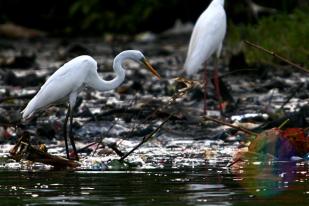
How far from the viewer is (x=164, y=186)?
25.3 feet

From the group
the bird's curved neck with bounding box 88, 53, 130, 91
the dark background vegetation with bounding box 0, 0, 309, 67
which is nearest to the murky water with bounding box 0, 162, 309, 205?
the bird's curved neck with bounding box 88, 53, 130, 91

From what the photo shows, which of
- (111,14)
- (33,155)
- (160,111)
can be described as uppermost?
(111,14)

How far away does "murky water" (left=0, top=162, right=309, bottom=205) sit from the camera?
6848 mm

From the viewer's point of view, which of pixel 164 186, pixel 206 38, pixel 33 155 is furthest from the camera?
pixel 206 38

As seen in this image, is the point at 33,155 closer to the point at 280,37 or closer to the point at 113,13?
the point at 280,37

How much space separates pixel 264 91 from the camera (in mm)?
16688

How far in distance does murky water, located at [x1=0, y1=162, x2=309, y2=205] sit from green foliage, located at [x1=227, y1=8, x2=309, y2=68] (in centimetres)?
493

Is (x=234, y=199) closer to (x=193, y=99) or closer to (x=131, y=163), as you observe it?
(x=131, y=163)

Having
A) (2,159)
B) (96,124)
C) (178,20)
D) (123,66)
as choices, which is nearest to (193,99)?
(96,124)

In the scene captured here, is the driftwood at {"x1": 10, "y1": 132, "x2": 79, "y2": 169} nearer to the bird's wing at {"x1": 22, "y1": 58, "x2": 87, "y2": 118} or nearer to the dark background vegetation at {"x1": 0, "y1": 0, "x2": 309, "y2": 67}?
the bird's wing at {"x1": 22, "y1": 58, "x2": 87, "y2": 118}

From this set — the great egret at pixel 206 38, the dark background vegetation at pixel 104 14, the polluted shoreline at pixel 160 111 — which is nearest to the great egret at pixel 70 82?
the polluted shoreline at pixel 160 111

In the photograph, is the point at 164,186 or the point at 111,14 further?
the point at 111,14

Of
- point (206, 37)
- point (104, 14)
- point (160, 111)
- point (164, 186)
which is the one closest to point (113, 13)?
point (104, 14)

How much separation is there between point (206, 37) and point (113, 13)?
1798 centimetres
